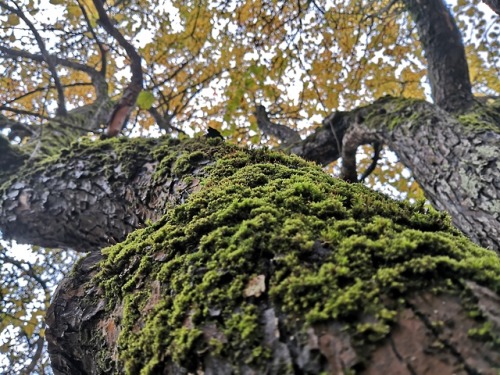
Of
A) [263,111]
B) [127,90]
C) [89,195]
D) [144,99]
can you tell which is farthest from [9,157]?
[263,111]

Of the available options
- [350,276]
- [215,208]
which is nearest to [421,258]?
[350,276]

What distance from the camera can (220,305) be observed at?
0.99 meters


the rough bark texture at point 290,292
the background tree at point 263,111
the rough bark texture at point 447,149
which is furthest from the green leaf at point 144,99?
the rough bark texture at point 447,149

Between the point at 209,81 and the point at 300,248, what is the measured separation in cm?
631

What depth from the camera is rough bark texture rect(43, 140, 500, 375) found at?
77 cm

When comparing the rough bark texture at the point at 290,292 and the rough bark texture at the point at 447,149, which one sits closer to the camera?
the rough bark texture at the point at 290,292

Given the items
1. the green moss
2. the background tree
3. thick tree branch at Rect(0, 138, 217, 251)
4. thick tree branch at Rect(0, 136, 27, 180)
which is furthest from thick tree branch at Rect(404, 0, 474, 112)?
thick tree branch at Rect(0, 136, 27, 180)

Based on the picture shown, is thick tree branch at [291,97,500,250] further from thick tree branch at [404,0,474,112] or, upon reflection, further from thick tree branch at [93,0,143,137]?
thick tree branch at [93,0,143,137]

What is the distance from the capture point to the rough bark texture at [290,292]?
0.77 m

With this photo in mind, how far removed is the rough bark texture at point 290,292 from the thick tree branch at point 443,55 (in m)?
2.93

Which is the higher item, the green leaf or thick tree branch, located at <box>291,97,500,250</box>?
the green leaf

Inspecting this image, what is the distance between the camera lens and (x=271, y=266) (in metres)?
1.04

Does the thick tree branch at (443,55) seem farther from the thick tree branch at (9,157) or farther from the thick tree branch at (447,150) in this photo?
the thick tree branch at (9,157)

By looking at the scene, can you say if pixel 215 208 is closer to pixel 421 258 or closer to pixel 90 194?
pixel 421 258
